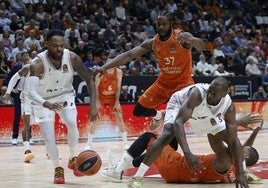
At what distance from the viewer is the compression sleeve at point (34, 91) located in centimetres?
720

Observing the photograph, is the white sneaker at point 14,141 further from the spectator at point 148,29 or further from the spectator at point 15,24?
the spectator at point 148,29

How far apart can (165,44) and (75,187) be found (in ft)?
8.29

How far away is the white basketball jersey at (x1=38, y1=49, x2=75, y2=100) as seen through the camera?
295 inches

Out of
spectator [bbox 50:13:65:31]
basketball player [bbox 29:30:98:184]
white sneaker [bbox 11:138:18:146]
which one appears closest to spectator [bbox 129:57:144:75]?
spectator [bbox 50:13:65:31]

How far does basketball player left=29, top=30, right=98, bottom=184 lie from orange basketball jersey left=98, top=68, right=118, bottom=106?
4.43m

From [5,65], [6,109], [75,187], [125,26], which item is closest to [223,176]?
[75,187]

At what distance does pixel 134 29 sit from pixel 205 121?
13784mm

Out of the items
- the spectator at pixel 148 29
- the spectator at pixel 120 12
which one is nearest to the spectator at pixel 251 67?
the spectator at pixel 148 29

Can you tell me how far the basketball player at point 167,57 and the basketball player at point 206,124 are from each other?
5.19ft

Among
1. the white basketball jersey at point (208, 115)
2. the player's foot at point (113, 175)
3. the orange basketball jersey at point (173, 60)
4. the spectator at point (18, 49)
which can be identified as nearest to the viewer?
the white basketball jersey at point (208, 115)

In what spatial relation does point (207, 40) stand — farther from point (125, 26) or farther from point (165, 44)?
point (165, 44)

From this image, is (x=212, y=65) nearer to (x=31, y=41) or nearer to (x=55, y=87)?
(x=31, y=41)

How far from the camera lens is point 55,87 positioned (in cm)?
759

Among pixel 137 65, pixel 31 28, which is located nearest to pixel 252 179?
pixel 137 65
